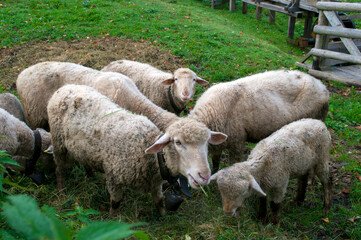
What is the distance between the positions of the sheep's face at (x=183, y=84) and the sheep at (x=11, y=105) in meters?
2.62

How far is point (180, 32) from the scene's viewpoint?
→ 10578 mm

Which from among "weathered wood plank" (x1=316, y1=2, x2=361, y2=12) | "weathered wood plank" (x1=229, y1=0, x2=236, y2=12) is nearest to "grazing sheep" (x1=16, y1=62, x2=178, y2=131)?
"weathered wood plank" (x1=316, y1=2, x2=361, y2=12)

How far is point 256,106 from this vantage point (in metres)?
4.73

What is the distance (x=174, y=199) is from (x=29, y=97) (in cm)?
332

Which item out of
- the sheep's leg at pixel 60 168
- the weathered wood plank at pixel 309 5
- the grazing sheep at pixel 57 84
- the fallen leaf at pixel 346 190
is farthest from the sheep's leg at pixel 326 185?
the weathered wood plank at pixel 309 5

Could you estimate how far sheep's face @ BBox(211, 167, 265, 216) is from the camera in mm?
3348

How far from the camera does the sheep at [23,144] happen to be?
3.91m

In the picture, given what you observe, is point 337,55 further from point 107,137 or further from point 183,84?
point 107,137

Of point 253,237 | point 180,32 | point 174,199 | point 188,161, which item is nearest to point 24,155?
point 174,199

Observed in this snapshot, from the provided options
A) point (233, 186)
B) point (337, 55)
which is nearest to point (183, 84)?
point (233, 186)

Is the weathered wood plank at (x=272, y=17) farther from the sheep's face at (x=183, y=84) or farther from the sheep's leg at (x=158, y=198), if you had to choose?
the sheep's leg at (x=158, y=198)

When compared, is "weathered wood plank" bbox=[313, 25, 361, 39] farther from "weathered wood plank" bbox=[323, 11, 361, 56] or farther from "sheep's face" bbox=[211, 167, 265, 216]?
"sheep's face" bbox=[211, 167, 265, 216]

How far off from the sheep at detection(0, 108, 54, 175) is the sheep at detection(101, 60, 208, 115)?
215 cm

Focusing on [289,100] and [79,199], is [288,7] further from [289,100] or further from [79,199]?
[79,199]
